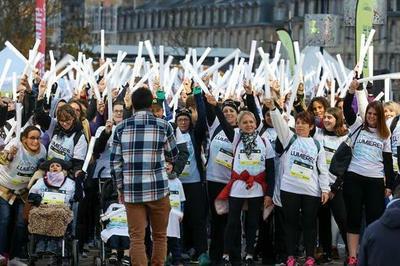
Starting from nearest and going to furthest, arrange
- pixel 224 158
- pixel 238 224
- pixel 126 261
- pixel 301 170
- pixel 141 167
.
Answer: pixel 141 167 < pixel 126 261 < pixel 301 170 < pixel 238 224 < pixel 224 158

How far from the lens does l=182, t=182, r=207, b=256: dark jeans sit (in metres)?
17.5

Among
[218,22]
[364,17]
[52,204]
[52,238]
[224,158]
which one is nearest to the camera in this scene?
[52,238]

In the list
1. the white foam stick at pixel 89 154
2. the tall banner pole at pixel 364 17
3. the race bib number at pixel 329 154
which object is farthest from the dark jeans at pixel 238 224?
the tall banner pole at pixel 364 17

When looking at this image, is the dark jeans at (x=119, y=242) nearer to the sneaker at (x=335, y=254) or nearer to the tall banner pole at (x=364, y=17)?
the sneaker at (x=335, y=254)

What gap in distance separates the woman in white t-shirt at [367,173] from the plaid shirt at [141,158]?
2.84m

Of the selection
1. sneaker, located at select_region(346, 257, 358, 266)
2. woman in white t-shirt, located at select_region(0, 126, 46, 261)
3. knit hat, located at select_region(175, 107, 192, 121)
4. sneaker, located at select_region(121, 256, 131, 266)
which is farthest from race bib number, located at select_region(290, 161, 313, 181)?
woman in white t-shirt, located at select_region(0, 126, 46, 261)

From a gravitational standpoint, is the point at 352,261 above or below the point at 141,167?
below

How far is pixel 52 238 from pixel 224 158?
222 centimetres

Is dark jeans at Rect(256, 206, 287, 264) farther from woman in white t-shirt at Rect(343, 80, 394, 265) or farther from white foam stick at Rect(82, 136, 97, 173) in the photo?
white foam stick at Rect(82, 136, 97, 173)

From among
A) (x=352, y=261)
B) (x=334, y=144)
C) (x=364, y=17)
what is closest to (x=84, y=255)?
(x=334, y=144)

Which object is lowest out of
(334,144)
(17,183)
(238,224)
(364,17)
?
(238,224)

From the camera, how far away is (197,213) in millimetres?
17547

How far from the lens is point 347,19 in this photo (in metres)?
34.2

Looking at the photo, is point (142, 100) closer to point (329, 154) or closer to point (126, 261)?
point (126, 261)
